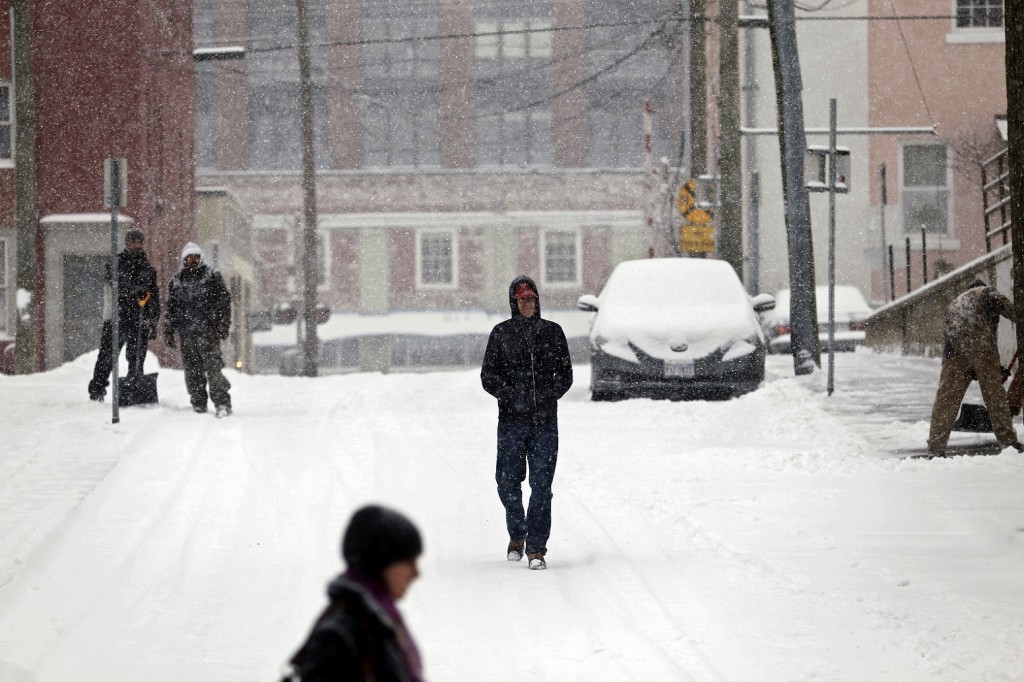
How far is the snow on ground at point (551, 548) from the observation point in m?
6.82

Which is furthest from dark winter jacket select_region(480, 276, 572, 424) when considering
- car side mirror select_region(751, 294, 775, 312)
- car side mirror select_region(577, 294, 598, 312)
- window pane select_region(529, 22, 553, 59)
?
window pane select_region(529, 22, 553, 59)

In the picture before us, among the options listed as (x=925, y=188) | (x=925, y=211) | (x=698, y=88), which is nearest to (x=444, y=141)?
(x=925, y=188)

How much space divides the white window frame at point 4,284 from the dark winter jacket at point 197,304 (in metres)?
12.8

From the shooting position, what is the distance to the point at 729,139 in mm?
24609

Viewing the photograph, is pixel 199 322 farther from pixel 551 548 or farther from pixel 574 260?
pixel 574 260

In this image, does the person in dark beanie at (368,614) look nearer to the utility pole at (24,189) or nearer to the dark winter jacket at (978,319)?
the dark winter jacket at (978,319)

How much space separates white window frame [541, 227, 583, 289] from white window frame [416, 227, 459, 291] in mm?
3015

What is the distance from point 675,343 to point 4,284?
1529 cm

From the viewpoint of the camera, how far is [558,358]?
8.84 metres

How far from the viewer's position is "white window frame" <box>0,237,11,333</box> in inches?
1106

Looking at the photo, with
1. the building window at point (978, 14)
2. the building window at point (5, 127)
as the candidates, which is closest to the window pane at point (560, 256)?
the building window at point (978, 14)

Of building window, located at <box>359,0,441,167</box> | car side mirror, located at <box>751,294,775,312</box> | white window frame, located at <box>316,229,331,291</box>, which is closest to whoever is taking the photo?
car side mirror, located at <box>751,294,775,312</box>

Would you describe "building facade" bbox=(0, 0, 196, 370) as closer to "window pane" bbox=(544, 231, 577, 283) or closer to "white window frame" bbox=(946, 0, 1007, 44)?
"white window frame" bbox=(946, 0, 1007, 44)

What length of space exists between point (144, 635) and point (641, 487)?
514 centimetres
